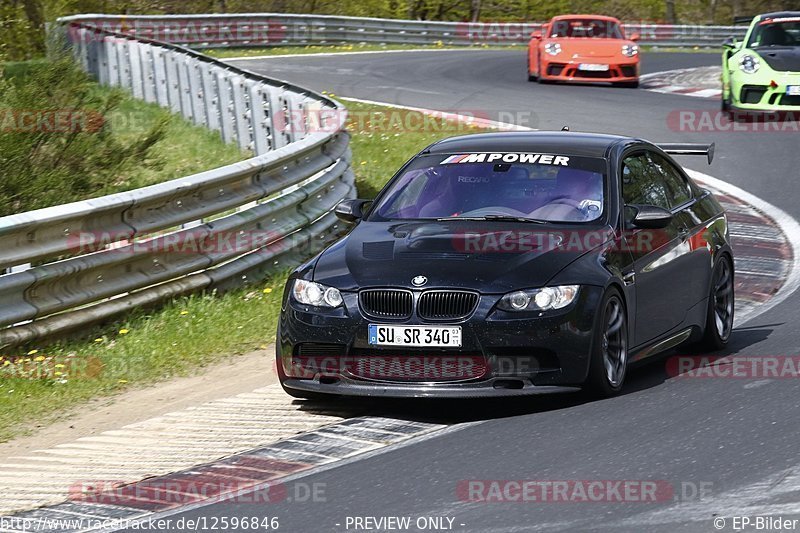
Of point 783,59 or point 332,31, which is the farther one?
point 332,31

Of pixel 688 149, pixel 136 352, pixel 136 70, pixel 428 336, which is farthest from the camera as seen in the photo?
pixel 136 70

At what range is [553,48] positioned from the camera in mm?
26266

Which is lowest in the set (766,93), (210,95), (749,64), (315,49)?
(315,49)

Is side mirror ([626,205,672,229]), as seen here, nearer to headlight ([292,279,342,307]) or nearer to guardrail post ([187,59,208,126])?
Result: headlight ([292,279,342,307])

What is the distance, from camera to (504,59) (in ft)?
105

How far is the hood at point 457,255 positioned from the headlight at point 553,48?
61.5 feet

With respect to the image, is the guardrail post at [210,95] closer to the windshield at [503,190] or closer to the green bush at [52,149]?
the green bush at [52,149]

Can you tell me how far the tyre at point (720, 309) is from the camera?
352 inches

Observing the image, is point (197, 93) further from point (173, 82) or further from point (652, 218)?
point (652, 218)

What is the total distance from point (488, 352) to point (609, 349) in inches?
32.0

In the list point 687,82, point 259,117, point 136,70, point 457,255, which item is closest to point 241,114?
point 259,117

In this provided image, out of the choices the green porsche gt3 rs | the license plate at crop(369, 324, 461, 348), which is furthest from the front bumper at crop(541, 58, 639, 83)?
the license plate at crop(369, 324, 461, 348)

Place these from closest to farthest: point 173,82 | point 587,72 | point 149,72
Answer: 1. point 173,82
2. point 149,72
3. point 587,72

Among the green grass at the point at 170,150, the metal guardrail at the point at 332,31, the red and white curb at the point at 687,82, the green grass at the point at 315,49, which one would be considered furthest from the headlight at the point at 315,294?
the green grass at the point at 315,49
